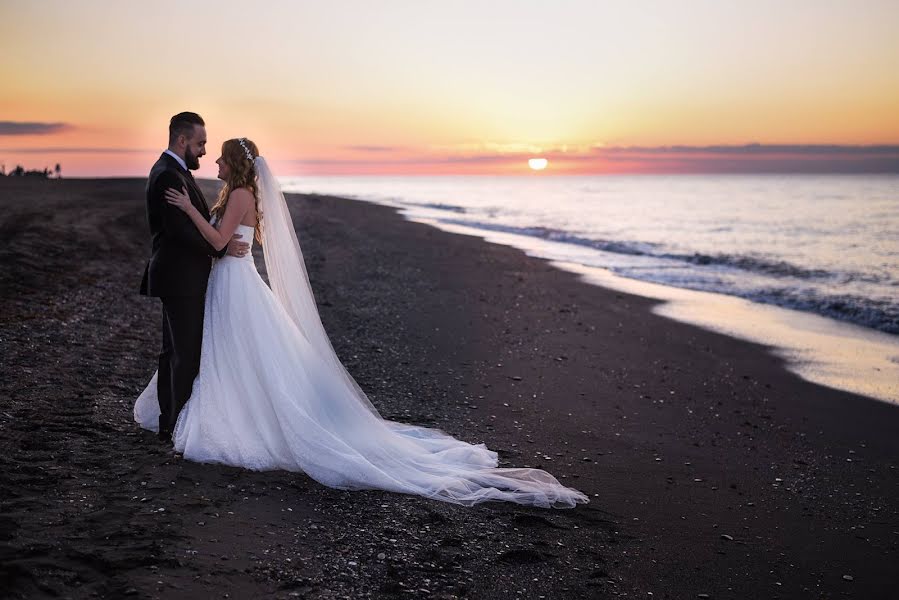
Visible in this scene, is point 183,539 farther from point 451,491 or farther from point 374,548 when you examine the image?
point 451,491

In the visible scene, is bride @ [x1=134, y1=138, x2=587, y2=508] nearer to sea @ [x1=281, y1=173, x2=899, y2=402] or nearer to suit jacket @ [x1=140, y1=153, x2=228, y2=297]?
suit jacket @ [x1=140, y1=153, x2=228, y2=297]

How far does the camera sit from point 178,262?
5.39 metres

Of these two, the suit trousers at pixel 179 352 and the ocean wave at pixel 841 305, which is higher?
the suit trousers at pixel 179 352

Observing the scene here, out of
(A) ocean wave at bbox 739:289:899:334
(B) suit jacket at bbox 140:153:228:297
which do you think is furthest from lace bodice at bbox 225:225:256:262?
(A) ocean wave at bbox 739:289:899:334

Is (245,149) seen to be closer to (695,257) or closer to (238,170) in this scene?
(238,170)

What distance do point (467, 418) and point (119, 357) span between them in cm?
425

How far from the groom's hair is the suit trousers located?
127 centimetres

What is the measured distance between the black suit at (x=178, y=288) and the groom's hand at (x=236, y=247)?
75 mm

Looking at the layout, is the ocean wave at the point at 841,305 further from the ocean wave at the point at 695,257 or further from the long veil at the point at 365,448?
the long veil at the point at 365,448

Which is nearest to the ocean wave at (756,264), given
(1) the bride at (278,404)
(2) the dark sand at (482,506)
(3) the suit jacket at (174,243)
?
(2) the dark sand at (482,506)

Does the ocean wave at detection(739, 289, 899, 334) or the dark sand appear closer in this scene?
the dark sand

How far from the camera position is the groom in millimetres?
5184

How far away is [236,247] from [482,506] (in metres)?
Answer: 2.81

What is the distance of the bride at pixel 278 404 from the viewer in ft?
16.8
